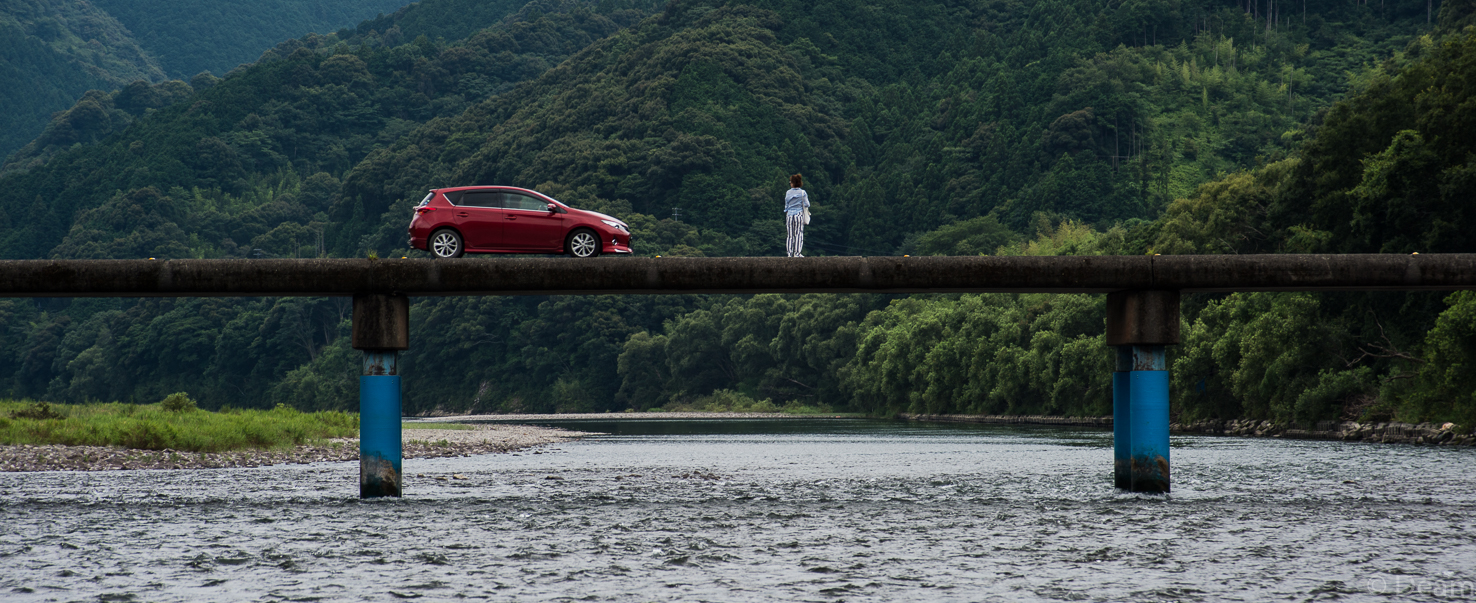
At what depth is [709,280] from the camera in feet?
99.3

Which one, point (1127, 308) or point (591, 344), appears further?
point (591, 344)

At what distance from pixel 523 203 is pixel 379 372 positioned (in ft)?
17.3

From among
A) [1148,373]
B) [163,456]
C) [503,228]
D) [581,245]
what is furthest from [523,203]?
[163,456]

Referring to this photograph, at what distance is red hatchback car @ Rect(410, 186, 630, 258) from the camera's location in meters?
31.9

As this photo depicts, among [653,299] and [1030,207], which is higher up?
[1030,207]

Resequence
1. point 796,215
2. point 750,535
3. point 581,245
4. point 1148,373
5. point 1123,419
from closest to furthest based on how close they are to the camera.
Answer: point 750,535, point 1148,373, point 796,215, point 581,245, point 1123,419

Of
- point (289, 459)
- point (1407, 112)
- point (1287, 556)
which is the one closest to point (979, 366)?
point (1407, 112)

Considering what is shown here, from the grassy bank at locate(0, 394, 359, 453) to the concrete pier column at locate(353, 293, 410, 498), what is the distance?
23.1 metres

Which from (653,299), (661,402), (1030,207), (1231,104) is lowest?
(661,402)

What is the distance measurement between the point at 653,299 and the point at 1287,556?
156 m

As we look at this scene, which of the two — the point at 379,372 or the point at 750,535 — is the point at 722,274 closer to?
the point at 750,535

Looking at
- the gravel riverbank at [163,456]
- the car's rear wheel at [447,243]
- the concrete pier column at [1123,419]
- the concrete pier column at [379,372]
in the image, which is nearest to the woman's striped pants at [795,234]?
the car's rear wheel at [447,243]

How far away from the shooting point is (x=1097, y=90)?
178m

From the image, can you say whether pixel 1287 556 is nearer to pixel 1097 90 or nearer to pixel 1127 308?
pixel 1127 308
